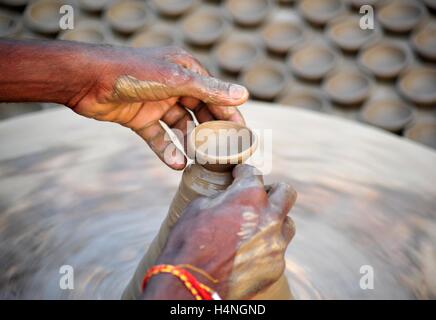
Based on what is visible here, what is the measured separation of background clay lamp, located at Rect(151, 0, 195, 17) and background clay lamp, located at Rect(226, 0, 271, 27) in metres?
0.21

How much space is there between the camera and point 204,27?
117 inches

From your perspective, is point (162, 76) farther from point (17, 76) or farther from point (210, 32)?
point (210, 32)

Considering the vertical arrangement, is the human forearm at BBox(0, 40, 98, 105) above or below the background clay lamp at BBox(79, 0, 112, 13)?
above

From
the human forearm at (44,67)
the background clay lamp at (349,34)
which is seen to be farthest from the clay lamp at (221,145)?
the background clay lamp at (349,34)

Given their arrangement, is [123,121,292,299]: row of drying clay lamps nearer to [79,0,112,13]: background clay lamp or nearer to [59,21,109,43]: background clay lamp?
[59,21,109,43]: background clay lamp

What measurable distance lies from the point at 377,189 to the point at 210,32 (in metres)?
1.58

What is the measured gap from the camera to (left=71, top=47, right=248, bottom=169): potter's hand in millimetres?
1274

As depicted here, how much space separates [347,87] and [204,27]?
799mm

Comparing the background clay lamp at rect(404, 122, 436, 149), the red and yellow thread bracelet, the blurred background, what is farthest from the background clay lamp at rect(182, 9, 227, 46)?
the red and yellow thread bracelet

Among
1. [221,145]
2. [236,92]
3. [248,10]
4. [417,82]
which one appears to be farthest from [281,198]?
[248,10]

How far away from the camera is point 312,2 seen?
297cm

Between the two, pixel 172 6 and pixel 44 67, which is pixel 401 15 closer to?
pixel 172 6

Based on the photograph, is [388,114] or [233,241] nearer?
[233,241]
